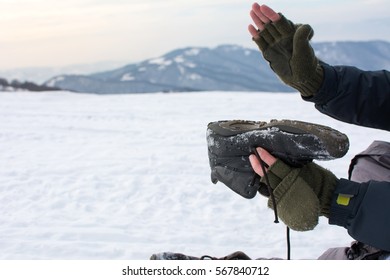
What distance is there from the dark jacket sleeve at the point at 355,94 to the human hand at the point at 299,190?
0.55 m

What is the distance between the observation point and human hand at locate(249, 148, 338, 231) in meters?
1.70

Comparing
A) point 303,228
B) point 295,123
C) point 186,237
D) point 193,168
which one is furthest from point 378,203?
point 193,168

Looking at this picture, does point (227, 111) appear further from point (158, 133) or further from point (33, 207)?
point (33, 207)

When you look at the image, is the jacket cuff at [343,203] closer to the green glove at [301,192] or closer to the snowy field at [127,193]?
the green glove at [301,192]

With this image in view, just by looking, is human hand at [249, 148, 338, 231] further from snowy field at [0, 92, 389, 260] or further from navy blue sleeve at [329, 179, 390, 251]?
snowy field at [0, 92, 389, 260]

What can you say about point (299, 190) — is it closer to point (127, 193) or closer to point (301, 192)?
point (301, 192)

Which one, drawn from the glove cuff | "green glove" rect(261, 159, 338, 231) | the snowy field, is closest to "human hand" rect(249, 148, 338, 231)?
"green glove" rect(261, 159, 338, 231)

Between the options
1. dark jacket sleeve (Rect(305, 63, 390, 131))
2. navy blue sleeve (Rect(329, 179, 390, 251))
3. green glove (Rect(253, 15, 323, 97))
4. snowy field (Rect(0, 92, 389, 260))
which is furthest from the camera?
snowy field (Rect(0, 92, 389, 260))

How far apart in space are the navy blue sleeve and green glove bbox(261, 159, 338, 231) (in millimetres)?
47

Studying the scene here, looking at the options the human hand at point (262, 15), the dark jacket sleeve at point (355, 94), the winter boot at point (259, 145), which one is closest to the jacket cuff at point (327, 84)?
the dark jacket sleeve at point (355, 94)

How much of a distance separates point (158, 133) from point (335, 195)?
17.8ft

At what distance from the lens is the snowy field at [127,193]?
11.7ft

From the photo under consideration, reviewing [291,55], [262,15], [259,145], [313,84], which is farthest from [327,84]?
[259,145]

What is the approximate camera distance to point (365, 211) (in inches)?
66.0
